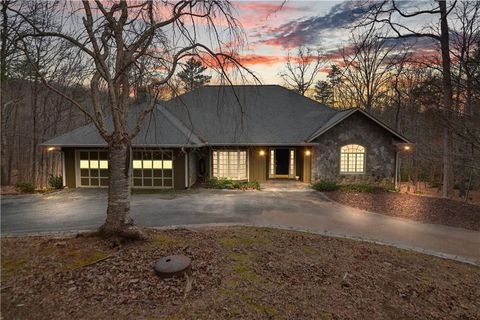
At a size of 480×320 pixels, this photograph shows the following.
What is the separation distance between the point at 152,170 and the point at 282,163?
10042mm

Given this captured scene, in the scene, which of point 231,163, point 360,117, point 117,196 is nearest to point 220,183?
point 231,163

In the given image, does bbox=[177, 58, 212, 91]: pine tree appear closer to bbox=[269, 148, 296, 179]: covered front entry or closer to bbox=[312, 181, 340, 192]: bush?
bbox=[312, 181, 340, 192]: bush

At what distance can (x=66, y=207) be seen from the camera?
1082 centimetres

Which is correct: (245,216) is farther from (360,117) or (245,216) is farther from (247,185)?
(360,117)

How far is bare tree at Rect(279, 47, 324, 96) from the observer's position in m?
30.1

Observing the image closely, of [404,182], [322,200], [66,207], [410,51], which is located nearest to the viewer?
[66,207]

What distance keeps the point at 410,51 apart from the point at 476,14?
8.33 m

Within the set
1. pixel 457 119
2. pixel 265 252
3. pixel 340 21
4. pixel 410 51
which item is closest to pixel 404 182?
pixel 410 51

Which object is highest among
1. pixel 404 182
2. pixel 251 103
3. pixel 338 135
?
pixel 251 103

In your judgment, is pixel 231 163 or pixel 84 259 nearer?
pixel 84 259

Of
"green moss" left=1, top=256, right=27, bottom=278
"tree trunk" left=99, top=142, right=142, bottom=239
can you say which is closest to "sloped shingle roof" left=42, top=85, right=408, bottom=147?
"tree trunk" left=99, top=142, right=142, bottom=239

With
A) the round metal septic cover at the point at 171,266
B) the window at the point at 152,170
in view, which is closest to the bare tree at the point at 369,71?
the window at the point at 152,170

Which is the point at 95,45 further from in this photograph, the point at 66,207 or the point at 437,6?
the point at 437,6

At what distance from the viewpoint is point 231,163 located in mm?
16891
